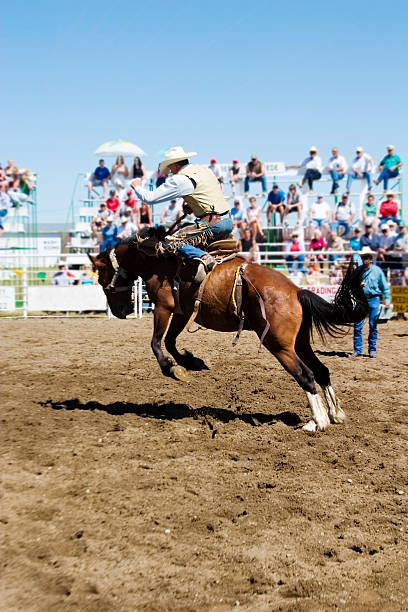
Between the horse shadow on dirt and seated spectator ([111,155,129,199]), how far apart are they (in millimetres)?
12513

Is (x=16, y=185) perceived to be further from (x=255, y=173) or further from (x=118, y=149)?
(x=255, y=173)

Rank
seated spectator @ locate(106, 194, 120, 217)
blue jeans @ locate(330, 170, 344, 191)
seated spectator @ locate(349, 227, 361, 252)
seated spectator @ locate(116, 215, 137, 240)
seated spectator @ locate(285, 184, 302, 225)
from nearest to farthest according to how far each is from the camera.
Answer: seated spectator @ locate(349, 227, 361, 252), seated spectator @ locate(116, 215, 137, 240), seated spectator @ locate(285, 184, 302, 225), seated spectator @ locate(106, 194, 120, 217), blue jeans @ locate(330, 170, 344, 191)

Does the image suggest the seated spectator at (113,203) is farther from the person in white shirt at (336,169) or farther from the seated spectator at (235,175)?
the person in white shirt at (336,169)

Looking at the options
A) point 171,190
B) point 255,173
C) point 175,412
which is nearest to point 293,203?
point 255,173

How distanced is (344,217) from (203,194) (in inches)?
444

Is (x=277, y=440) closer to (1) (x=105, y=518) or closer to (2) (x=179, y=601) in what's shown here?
(1) (x=105, y=518)

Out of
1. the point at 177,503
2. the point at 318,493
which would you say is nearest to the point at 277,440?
the point at 318,493

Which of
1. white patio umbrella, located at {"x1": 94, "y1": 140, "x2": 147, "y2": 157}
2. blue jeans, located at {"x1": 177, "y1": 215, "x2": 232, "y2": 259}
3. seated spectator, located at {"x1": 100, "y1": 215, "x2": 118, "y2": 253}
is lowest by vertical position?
blue jeans, located at {"x1": 177, "y1": 215, "x2": 232, "y2": 259}

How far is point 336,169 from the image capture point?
55.8 feet

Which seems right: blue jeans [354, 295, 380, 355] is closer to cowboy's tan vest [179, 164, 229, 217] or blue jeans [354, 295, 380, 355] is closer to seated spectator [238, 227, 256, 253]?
cowboy's tan vest [179, 164, 229, 217]

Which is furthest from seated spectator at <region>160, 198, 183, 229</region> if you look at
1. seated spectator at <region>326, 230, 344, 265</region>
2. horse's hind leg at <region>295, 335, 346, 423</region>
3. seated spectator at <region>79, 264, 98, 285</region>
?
horse's hind leg at <region>295, 335, 346, 423</region>

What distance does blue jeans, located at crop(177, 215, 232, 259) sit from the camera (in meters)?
5.50

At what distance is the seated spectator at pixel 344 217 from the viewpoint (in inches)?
632

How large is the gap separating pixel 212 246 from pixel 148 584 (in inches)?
137
